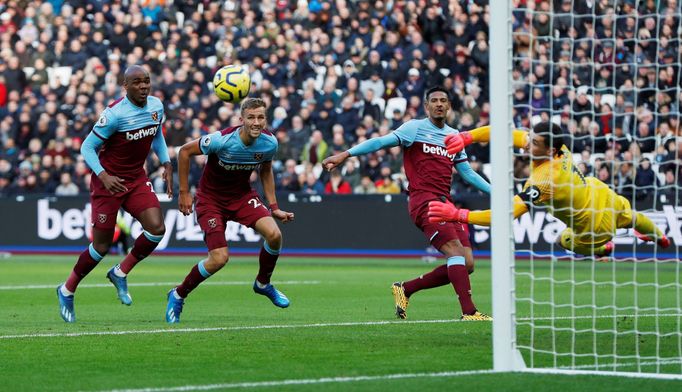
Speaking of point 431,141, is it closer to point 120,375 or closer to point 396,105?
point 120,375

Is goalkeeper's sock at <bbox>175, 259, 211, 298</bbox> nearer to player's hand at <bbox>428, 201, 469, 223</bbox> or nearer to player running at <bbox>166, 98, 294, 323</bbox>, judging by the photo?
player running at <bbox>166, 98, 294, 323</bbox>

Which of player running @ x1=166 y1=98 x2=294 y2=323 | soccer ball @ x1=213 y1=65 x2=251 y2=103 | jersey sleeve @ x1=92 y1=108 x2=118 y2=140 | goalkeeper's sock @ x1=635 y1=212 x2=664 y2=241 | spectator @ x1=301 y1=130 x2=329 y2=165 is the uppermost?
soccer ball @ x1=213 y1=65 x2=251 y2=103

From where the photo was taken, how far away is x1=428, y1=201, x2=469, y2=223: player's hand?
9641mm

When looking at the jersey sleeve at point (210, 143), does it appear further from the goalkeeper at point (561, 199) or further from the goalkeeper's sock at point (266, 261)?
the goalkeeper at point (561, 199)

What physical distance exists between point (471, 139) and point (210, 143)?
10.5ft

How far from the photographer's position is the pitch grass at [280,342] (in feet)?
26.1

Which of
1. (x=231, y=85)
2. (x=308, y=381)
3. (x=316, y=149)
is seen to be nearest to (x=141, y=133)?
(x=231, y=85)

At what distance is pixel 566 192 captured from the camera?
11.4 m

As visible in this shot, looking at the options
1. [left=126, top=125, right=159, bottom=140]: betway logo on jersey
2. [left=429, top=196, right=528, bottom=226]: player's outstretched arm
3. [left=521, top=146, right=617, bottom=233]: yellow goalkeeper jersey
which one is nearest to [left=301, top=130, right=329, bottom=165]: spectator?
[left=126, top=125, right=159, bottom=140]: betway logo on jersey

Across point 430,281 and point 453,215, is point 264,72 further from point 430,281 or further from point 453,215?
point 453,215

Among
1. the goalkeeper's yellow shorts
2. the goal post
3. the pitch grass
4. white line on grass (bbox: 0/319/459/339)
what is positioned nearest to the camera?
the pitch grass

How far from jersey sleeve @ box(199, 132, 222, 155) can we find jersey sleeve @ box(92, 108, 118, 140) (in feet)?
3.06

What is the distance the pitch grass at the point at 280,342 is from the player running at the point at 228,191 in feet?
1.69

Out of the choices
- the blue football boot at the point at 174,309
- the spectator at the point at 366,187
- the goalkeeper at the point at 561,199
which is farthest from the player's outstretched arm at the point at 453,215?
the spectator at the point at 366,187
